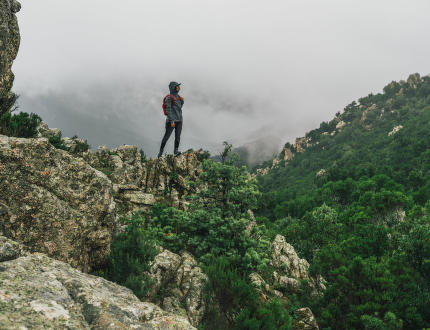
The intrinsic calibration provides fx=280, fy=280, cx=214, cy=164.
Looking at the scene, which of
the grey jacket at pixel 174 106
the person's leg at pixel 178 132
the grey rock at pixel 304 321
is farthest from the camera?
the person's leg at pixel 178 132

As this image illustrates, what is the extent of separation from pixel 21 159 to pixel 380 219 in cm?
5293

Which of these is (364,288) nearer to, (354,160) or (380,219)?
(380,219)

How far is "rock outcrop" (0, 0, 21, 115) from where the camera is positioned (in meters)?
7.12

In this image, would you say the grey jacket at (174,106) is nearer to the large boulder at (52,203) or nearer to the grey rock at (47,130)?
the large boulder at (52,203)

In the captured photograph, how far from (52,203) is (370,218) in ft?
166

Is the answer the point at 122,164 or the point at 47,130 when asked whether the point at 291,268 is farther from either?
the point at 47,130

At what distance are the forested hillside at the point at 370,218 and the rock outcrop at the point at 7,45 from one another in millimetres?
15751

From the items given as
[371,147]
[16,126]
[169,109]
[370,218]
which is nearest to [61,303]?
[16,126]

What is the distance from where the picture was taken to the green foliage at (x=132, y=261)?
21.2 feet

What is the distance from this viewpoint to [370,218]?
46312 mm

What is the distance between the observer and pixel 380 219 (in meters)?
47.0

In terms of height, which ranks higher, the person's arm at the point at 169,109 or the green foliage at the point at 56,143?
the person's arm at the point at 169,109

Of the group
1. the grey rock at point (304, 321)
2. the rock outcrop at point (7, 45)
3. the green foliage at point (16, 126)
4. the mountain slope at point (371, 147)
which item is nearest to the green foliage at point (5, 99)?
the rock outcrop at point (7, 45)

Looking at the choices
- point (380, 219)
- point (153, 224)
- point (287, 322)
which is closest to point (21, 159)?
point (153, 224)
